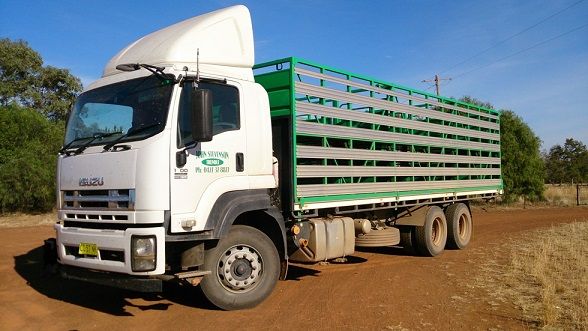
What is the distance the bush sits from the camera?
703 inches

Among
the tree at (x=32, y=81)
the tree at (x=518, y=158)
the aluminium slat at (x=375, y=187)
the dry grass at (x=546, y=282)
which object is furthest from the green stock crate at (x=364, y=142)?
the tree at (x=32, y=81)

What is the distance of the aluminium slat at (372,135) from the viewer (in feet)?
23.1

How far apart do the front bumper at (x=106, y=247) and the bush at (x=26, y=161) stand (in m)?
13.7

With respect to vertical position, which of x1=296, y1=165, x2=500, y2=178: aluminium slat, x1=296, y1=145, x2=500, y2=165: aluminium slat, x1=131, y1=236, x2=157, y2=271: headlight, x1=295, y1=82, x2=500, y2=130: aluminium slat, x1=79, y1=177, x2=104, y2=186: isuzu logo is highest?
x1=295, y1=82, x2=500, y2=130: aluminium slat

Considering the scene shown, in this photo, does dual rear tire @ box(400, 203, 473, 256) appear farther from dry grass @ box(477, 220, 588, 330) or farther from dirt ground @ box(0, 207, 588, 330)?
dry grass @ box(477, 220, 588, 330)

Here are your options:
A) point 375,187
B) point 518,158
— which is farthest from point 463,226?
point 518,158

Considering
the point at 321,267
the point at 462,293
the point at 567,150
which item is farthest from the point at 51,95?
the point at 567,150

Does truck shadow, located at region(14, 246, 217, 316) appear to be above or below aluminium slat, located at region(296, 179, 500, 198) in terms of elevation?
below

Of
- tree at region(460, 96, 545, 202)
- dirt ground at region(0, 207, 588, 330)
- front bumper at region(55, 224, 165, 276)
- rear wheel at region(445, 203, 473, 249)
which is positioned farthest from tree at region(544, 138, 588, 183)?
front bumper at region(55, 224, 165, 276)

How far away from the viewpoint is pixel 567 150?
5684 cm

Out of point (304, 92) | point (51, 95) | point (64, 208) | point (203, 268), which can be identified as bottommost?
point (203, 268)

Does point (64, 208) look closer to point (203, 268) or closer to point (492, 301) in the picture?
point (203, 268)

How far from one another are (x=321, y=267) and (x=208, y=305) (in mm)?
3114

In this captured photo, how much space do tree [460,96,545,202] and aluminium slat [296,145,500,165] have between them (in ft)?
43.7
